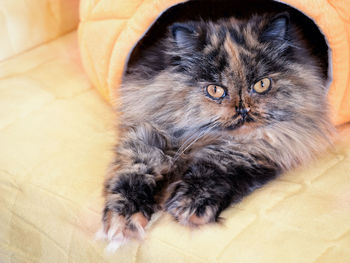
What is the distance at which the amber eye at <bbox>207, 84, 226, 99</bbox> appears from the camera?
1.34 meters

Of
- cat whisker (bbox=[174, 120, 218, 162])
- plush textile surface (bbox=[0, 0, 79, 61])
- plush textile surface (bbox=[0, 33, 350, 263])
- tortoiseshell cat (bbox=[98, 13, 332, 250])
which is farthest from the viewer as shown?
plush textile surface (bbox=[0, 0, 79, 61])

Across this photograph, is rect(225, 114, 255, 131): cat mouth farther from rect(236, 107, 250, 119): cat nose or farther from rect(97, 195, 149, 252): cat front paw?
rect(97, 195, 149, 252): cat front paw

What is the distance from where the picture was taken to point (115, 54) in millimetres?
1593

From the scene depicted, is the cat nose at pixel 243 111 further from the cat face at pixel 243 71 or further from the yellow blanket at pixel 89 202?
the yellow blanket at pixel 89 202

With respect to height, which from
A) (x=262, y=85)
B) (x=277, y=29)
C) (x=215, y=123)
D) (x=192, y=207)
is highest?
(x=277, y=29)

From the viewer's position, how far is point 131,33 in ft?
4.99

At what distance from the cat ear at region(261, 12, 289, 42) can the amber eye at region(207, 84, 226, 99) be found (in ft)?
0.70

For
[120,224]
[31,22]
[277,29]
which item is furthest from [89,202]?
[31,22]

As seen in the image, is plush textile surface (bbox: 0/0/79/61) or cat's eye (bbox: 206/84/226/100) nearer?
cat's eye (bbox: 206/84/226/100)

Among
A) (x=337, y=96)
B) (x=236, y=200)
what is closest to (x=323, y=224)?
(x=236, y=200)

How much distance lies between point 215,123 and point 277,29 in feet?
1.12

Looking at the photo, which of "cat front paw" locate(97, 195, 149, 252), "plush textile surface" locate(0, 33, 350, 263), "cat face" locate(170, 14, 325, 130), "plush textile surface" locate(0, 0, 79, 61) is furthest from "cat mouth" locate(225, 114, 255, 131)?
"plush textile surface" locate(0, 0, 79, 61)

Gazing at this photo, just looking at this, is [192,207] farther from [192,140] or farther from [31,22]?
[31,22]

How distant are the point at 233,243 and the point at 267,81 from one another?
0.49 m
